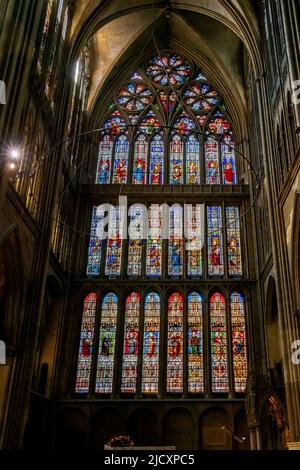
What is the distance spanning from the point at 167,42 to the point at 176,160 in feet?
23.5

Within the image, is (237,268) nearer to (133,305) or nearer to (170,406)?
(133,305)

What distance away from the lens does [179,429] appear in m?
17.8

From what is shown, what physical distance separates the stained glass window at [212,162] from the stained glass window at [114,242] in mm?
4614

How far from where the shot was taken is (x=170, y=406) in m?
17.9

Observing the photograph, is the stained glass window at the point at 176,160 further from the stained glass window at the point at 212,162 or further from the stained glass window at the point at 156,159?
the stained glass window at the point at 212,162

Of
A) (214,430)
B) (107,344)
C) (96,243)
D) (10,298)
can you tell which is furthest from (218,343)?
(10,298)

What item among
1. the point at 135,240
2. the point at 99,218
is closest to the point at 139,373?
the point at 135,240

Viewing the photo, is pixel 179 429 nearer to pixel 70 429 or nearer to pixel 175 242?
pixel 70 429

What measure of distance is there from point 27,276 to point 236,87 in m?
15.0

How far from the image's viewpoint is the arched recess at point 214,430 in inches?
683

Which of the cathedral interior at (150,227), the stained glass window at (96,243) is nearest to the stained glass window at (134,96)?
the cathedral interior at (150,227)

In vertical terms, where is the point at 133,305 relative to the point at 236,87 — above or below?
below

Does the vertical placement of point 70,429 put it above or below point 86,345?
below

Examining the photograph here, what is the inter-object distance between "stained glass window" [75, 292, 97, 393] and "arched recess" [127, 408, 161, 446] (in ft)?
7.16
